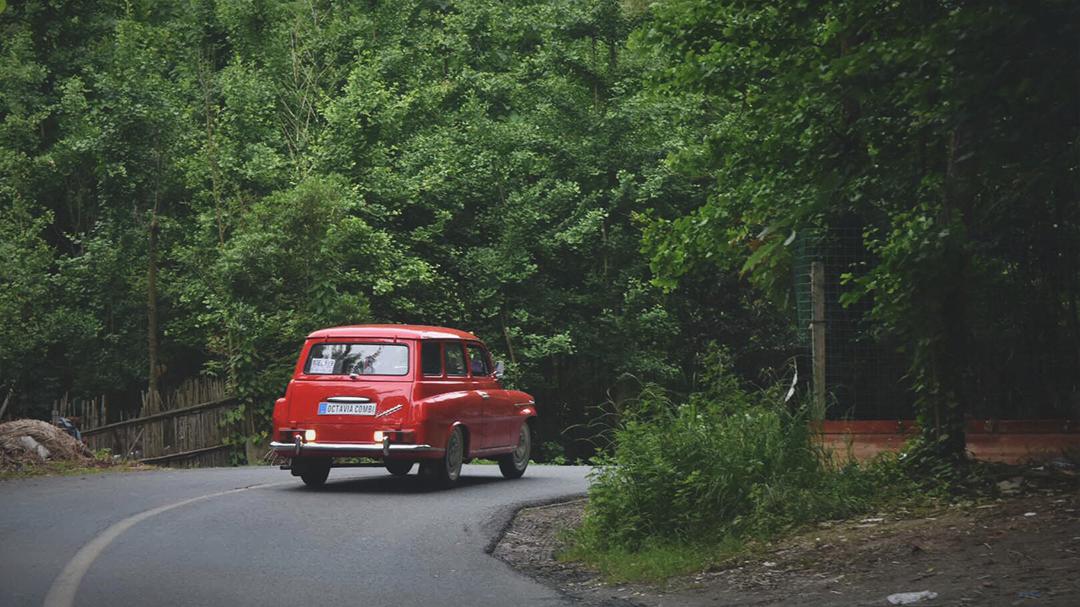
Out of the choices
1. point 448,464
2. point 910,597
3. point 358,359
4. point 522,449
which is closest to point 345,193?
point 522,449

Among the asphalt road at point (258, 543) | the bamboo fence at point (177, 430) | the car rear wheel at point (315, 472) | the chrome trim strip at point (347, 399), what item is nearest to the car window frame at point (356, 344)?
the chrome trim strip at point (347, 399)

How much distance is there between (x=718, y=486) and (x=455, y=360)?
6805 millimetres

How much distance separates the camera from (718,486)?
10930 mm

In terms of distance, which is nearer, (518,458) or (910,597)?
(910,597)

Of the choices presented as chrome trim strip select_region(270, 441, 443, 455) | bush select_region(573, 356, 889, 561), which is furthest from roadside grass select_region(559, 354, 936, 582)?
chrome trim strip select_region(270, 441, 443, 455)

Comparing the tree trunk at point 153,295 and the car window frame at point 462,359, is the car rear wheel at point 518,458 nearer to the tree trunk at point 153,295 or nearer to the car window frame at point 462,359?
the car window frame at point 462,359

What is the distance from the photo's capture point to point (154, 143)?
105 ft

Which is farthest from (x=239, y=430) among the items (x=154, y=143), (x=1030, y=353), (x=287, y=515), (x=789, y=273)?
(x=1030, y=353)

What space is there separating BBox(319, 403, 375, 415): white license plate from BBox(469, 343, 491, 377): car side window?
7.03 feet

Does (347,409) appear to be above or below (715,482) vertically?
above

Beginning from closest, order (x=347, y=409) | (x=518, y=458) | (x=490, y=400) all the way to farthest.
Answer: (x=347, y=409) < (x=490, y=400) < (x=518, y=458)

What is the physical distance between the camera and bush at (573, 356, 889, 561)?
10758 mm

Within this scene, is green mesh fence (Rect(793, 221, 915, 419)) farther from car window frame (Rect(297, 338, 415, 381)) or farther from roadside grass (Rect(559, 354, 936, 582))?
car window frame (Rect(297, 338, 415, 381))

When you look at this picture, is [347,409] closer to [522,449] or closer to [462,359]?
[462,359]
